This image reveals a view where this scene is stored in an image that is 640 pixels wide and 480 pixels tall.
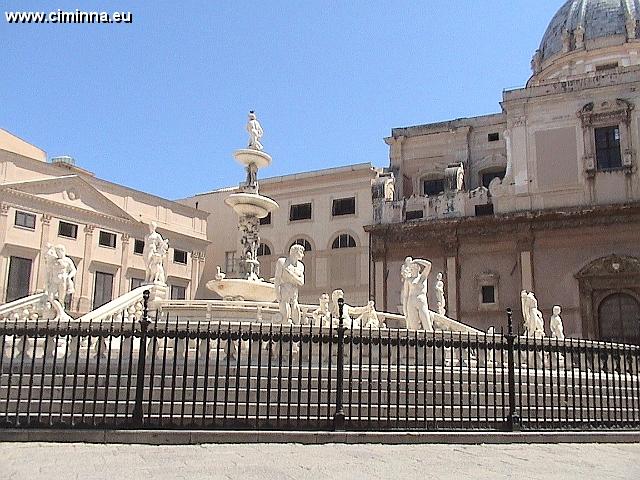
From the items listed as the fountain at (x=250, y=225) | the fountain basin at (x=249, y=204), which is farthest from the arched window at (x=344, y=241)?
the fountain basin at (x=249, y=204)

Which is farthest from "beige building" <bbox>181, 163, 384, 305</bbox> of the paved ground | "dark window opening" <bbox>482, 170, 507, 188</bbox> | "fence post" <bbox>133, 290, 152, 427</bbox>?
the paved ground

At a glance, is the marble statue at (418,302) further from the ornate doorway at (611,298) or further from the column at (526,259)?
the column at (526,259)

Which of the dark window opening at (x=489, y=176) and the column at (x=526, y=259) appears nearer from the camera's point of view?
the column at (x=526, y=259)

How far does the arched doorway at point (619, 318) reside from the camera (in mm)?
29672

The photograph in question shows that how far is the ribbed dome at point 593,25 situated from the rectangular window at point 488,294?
1745 cm

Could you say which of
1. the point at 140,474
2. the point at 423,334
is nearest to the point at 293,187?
the point at 423,334

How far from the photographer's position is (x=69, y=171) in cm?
3600

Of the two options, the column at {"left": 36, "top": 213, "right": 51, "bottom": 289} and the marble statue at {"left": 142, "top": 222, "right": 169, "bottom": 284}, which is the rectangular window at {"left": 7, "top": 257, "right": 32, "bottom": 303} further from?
the marble statue at {"left": 142, "top": 222, "right": 169, "bottom": 284}

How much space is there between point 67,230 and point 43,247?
71.3 inches

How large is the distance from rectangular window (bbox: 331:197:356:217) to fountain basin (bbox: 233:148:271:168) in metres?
19.0

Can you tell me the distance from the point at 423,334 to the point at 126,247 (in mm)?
30570

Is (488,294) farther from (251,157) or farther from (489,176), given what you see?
(251,157)

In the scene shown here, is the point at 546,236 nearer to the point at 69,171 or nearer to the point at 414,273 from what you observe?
the point at 414,273

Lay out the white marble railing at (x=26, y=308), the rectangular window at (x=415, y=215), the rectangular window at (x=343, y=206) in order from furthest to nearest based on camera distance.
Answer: the rectangular window at (x=343, y=206)
the rectangular window at (x=415, y=215)
the white marble railing at (x=26, y=308)
